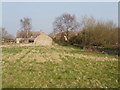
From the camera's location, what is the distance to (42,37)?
58.9 meters

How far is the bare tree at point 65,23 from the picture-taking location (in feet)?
195

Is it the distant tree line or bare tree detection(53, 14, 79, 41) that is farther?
bare tree detection(53, 14, 79, 41)

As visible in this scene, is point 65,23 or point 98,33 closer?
point 98,33

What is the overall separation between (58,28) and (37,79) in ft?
179

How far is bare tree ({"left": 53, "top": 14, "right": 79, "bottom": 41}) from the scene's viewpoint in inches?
2341

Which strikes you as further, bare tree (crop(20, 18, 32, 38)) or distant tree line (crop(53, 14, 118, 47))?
bare tree (crop(20, 18, 32, 38))

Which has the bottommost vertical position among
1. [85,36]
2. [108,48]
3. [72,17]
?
[108,48]

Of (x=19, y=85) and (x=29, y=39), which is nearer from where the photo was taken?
(x=19, y=85)

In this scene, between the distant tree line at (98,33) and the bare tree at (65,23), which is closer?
the distant tree line at (98,33)

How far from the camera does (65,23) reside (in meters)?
60.6

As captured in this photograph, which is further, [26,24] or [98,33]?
[26,24]

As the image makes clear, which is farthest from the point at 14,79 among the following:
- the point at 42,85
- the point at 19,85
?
the point at 42,85

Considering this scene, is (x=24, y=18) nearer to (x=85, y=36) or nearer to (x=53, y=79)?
(x=85, y=36)

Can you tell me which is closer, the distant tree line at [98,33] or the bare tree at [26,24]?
the distant tree line at [98,33]
